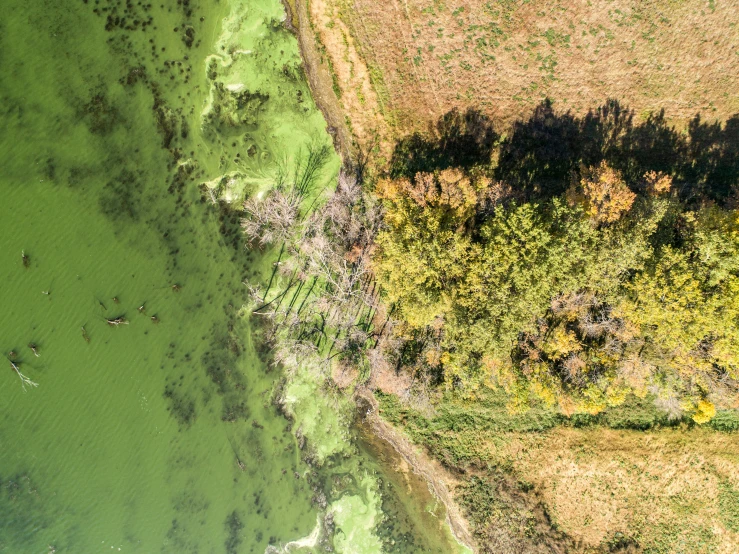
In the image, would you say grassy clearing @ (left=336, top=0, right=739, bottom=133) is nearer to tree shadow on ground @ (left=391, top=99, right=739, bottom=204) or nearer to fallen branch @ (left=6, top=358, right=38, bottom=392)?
tree shadow on ground @ (left=391, top=99, right=739, bottom=204)

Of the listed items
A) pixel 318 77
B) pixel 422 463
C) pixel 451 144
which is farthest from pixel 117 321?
pixel 451 144

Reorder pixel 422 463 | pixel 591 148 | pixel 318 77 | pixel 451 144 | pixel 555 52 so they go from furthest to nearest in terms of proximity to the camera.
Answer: pixel 422 463 → pixel 318 77 → pixel 451 144 → pixel 591 148 → pixel 555 52

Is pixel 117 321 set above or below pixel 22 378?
above

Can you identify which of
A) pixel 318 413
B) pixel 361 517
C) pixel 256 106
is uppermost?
pixel 256 106

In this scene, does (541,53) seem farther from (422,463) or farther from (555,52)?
(422,463)

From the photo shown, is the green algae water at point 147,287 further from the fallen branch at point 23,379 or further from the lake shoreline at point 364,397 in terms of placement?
the lake shoreline at point 364,397

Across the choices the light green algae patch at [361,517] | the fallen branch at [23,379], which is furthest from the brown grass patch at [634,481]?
the fallen branch at [23,379]

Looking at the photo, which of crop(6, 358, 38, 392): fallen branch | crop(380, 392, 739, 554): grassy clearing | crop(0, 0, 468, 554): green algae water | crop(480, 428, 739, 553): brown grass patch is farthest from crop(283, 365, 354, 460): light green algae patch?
crop(6, 358, 38, 392): fallen branch
